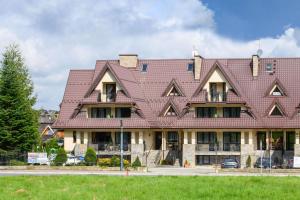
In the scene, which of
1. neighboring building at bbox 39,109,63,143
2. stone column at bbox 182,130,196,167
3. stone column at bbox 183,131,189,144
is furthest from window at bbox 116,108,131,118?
neighboring building at bbox 39,109,63,143

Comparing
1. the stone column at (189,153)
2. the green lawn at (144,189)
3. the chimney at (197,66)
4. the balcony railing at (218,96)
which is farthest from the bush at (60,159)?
the green lawn at (144,189)

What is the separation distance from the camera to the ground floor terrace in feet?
186

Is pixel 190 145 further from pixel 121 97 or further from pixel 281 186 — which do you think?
pixel 281 186

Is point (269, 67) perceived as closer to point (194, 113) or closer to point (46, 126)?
point (194, 113)

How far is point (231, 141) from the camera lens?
190ft

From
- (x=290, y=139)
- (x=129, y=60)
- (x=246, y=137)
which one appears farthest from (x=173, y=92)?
(x=290, y=139)

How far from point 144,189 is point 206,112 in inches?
1344

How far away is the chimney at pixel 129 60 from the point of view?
214ft

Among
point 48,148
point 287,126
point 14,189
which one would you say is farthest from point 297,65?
point 14,189

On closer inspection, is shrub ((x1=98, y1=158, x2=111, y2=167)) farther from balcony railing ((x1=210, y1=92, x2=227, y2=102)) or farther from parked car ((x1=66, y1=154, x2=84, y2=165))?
balcony railing ((x1=210, y1=92, x2=227, y2=102))

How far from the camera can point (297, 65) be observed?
203ft

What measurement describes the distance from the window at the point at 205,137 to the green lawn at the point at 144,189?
28376mm

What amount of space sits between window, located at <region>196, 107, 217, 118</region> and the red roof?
→ 0.97 meters

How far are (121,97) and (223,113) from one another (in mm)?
9702
